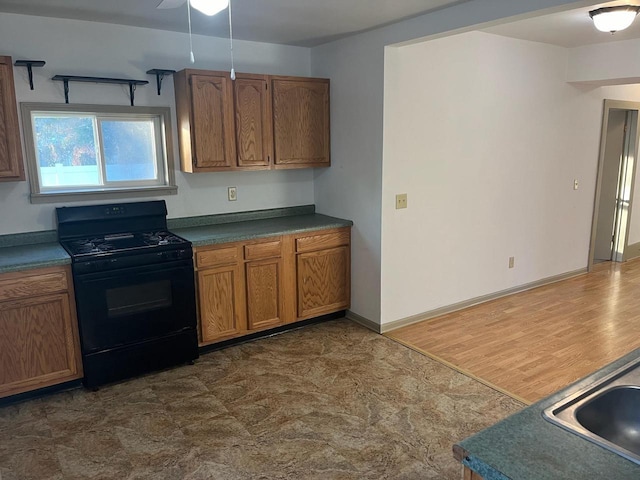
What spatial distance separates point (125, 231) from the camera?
143 inches

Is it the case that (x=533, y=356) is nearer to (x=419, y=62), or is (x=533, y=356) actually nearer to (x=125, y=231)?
(x=419, y=62)

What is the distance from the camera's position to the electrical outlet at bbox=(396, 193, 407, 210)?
3.89 meters

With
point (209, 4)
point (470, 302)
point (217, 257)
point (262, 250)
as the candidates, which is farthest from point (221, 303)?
point (470, 302)

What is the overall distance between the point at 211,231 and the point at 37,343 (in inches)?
54.1

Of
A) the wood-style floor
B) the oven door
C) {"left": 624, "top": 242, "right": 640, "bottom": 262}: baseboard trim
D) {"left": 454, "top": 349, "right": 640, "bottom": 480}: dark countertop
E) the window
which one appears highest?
the window

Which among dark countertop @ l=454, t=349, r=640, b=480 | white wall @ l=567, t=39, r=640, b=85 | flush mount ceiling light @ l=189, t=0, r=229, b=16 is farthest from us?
white wall @ l=567, t=39, r=640, b=85

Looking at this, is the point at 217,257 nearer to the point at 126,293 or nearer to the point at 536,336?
the point at 126,293

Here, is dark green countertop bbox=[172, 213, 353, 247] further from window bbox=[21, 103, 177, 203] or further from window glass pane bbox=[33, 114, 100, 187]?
window glass pane bbox=[33, 114, 100, 187]

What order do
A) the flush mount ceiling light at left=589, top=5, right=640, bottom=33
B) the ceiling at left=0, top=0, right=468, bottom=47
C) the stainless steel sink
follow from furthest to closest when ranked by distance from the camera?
the flush mount ceiling light at left=589, top=5, right=640, bottom=33
the ceiling at left=0, top=0, right=468, bottom=47
the stainless steel sink

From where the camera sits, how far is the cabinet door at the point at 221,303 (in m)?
3.55

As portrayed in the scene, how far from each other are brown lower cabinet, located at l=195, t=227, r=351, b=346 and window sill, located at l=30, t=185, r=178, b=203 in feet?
2.23

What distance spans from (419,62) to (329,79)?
79cm

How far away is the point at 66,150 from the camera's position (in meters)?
3.48

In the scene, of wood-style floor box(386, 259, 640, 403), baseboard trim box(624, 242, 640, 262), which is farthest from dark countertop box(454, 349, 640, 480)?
baseboard trim box(624, 242, 640, 262)
